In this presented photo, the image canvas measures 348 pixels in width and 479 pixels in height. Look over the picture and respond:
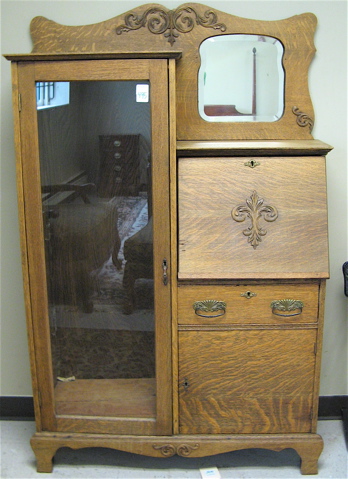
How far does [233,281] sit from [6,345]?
49.4 inches

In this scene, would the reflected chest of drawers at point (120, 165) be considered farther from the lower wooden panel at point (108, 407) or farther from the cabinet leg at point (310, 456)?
the cabinet leg at point (310, 456)

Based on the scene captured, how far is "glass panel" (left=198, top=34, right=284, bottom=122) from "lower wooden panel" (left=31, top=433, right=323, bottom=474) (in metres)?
1.34

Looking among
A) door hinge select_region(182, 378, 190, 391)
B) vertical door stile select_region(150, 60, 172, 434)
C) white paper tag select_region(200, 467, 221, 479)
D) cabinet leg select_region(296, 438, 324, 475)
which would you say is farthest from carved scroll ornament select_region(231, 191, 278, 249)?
white paper tag select_region(200, 467, 221, 479)

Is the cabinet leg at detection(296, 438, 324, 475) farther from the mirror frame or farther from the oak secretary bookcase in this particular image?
the mirror frame

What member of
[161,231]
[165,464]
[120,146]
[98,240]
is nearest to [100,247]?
[98,240]

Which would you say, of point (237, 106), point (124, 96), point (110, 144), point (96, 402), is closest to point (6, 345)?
point (96, 402)

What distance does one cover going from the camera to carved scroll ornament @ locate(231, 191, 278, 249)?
213 centimetres

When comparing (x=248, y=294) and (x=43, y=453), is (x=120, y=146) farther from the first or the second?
(x=43, y=453)

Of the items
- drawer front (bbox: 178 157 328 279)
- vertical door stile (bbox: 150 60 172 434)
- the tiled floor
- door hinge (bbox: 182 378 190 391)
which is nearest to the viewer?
vertical door stile (bbox: 150 60 172 434)

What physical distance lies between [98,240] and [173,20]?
0.99m

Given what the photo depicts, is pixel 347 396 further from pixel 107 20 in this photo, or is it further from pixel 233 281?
pixel 107 20

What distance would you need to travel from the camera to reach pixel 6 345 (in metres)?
2.73

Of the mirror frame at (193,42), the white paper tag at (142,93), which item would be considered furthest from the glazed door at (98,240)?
the mirror frame at (193,42)

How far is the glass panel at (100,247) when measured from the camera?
2113mm
